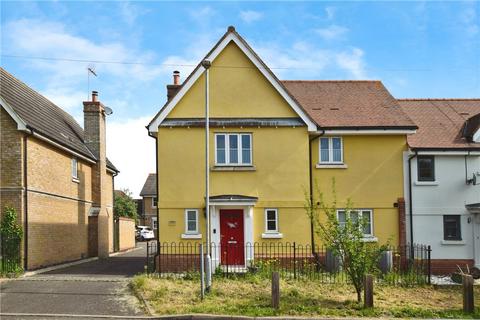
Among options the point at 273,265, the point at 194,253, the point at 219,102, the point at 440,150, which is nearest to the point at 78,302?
the point at 194,253

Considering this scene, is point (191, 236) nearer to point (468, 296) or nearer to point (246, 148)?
point (246, 148)

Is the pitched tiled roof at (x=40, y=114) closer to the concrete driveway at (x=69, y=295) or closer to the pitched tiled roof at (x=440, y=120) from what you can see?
the concrete driveway at (x=69, y=295)

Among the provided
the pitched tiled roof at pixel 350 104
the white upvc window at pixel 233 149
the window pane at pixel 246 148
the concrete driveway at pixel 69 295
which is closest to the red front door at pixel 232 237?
the white upvc window at pixel 233 149

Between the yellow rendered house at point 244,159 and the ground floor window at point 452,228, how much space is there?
1.80 metres

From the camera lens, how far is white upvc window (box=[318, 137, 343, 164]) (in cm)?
2152

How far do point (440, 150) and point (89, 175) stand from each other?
17.6 meters

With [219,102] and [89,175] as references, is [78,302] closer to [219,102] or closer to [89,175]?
[219,102]

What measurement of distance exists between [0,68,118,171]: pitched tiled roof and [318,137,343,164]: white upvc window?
1091 centimetres

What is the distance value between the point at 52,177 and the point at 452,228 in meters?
16.3

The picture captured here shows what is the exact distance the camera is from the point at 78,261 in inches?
998

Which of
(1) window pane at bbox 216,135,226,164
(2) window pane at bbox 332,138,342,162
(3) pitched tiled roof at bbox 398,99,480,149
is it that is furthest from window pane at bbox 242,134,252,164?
(3) pitched tiled roof at bbox 398,99,480,149

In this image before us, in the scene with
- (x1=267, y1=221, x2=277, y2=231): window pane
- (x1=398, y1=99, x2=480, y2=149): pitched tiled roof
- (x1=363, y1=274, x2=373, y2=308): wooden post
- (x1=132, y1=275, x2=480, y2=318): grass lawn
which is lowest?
(x1=132, y1=275, x2=480, y2=318): grass lawn

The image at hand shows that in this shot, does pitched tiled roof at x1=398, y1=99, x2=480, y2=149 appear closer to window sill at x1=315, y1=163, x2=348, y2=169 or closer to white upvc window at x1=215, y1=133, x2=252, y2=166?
window sill at x1=315, y1=163, x2=348, y2=169

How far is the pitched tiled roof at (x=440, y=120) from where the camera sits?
2150 cm
